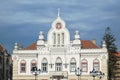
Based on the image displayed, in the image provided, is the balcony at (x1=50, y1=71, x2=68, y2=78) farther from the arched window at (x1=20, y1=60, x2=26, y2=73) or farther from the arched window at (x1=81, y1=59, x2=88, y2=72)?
the arched window at (x1=20, y1=60, x2=26, y2=73)

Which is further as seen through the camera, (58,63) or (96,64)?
(58,63)

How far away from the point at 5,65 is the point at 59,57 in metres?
18.5

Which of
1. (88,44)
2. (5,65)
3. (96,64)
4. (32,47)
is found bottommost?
(96,64)

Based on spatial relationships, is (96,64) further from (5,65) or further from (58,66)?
(5,65)

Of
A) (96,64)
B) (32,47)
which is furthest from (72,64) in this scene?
(32,47)

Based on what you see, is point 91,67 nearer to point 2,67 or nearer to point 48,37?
point 48,37

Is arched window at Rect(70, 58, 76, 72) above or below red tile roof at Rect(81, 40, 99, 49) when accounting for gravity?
below

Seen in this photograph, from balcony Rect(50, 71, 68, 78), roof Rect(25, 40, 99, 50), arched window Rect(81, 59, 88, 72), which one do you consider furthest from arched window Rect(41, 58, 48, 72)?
arched window Rect(81, 59, 88, 72)

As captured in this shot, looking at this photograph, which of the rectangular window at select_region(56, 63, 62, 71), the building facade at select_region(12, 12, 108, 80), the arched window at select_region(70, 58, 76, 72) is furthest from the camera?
the rectangular window at select_region(56, 63, 62, 71)

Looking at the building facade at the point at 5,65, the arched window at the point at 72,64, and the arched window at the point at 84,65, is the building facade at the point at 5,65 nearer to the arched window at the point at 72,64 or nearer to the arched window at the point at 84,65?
the arched window at the point at 72,64

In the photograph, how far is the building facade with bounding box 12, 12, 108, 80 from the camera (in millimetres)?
83625

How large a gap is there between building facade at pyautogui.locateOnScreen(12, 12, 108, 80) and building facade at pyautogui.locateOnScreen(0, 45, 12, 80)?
8.98 metres

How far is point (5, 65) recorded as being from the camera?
9869 centimetres

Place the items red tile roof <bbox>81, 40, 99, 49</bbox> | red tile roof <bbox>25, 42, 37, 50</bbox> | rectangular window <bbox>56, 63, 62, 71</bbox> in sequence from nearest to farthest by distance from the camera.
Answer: rectangular window <bbox>56, 63, 62, 71</bbox> → red tile roof <bbox>81, 40, 99, 49</bbox> → red tile roof <bbox>25, 42, 37, 50</bbox>
